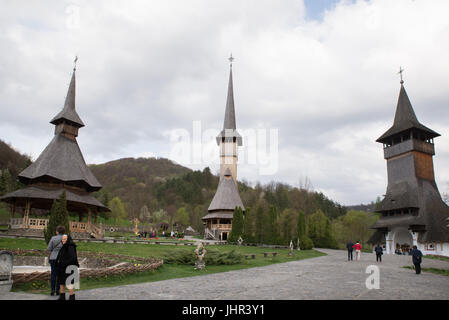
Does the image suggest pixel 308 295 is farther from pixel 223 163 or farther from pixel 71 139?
pixel 223 163

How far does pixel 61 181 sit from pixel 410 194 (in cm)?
3904

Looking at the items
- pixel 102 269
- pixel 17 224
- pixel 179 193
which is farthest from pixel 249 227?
pixel 179 193

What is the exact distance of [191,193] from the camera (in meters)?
88.6

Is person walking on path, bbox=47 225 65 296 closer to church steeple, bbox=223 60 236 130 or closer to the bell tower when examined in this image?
the bell tower

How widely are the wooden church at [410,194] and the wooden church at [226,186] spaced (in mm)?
19794

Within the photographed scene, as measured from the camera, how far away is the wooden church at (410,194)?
38.0 meters

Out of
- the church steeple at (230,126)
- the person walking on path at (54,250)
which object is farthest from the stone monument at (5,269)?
the church steeple at (230,126)

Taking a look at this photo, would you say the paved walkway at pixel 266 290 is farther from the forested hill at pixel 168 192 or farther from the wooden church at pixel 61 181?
the forested hill at pixel 168 192

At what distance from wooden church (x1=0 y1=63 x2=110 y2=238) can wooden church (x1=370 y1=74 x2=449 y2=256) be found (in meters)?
33.9

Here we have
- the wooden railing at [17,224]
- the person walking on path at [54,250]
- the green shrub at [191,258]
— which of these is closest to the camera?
the person walking on path at [54,250]

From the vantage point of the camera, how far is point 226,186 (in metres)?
53.5

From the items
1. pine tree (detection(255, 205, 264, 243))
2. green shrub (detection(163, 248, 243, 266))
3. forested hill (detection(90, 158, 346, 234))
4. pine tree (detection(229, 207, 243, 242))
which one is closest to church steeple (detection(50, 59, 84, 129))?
forested hill (detection(90, 158, 346, 234))
